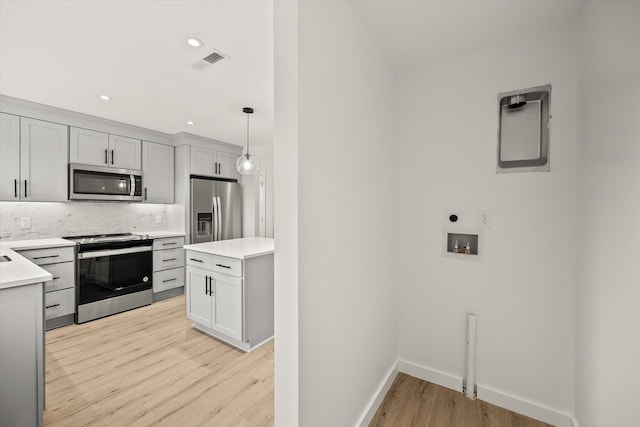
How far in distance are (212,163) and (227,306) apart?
2916 millimetres

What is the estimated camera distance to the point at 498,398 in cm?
187

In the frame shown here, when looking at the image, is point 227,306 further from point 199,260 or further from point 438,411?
point 438,411

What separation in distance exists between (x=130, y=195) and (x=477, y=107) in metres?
4.28

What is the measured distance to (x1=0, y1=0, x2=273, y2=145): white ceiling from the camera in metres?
1.64

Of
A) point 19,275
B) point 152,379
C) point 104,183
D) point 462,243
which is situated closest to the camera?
point 19,275

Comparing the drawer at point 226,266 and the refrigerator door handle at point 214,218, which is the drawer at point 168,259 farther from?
the drawer at point 226,266

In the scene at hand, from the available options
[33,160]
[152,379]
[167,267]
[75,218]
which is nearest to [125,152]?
[33,160]

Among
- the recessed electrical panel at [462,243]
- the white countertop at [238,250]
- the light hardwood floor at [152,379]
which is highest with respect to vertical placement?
the recessed electrical panel at [462,243]

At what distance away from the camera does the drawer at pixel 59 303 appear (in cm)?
298

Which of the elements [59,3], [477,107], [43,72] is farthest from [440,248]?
[43,72]

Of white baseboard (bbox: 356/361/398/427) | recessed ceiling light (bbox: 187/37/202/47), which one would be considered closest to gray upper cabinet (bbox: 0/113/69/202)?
recessed ceiling light (bbox: 187/37/202/47)

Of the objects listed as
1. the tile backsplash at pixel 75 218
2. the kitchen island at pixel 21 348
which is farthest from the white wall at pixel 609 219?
the tile backsplash at pixel 75 218

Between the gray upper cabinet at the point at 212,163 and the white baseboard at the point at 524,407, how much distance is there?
449 centimetres

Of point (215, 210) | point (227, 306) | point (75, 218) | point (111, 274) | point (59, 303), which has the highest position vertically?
point (215, 210)
